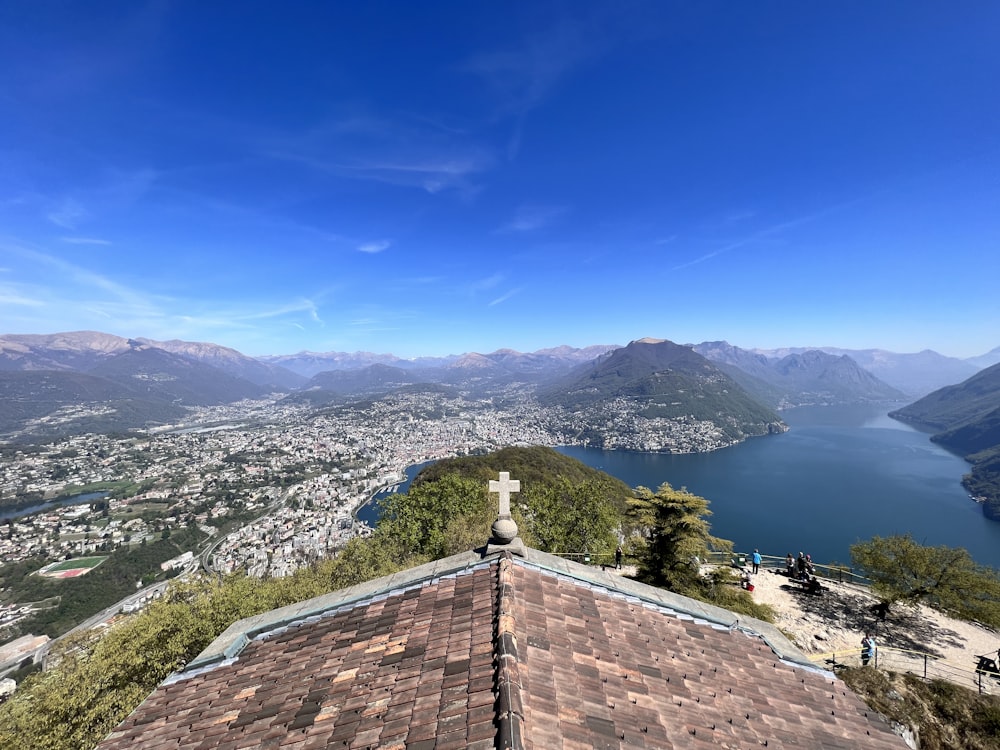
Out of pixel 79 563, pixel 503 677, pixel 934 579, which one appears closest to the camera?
pixel 503 677

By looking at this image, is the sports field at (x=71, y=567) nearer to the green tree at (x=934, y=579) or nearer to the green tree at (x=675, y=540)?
the green tree at (x=675, y=540)

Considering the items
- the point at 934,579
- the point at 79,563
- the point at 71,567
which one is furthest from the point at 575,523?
the point at 79,563

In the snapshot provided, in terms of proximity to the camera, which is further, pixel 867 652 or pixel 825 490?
pixel 825 490

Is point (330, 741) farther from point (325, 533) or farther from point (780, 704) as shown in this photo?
point (325, 533)

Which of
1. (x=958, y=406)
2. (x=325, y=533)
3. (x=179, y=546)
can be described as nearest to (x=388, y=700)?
(x=325, y=533)

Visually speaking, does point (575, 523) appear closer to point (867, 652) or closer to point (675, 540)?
point (675, 540)

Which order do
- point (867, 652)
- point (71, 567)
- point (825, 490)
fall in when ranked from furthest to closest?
point (825, 490) < point (71, 567) < point (867, 652)

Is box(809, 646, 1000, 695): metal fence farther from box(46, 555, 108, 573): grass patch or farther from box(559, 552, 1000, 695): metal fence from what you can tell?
Answer: box(46, 555, 108, 573): grass patch
